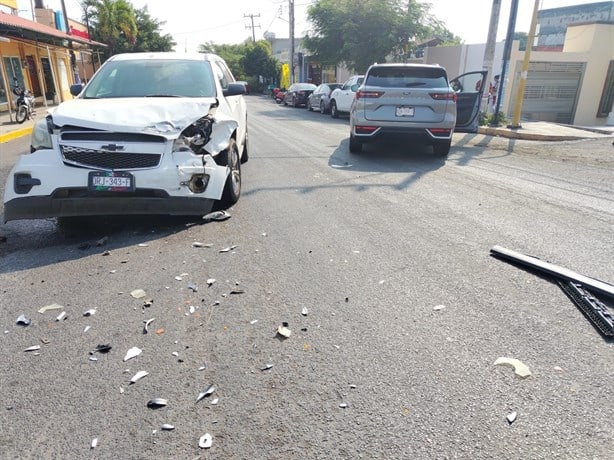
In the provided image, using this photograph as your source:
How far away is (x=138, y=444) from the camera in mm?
2062

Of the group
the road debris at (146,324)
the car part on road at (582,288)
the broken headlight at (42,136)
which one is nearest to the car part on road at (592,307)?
the car part on road at (582,288)

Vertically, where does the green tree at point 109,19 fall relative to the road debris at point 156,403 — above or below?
above

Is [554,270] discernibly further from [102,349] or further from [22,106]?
[22,106]

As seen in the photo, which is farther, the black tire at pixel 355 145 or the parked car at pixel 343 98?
the parked car at pixel 343 98

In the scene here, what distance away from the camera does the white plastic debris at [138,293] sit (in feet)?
11.3

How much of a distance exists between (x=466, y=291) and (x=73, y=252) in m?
3.53

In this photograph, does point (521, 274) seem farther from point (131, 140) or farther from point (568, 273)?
point (131, 140)

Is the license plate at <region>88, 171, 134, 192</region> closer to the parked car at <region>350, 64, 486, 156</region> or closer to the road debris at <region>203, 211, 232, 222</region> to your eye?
the road debris at <region>203, 211, 232, 222</region>

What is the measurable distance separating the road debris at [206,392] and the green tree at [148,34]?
48.8m

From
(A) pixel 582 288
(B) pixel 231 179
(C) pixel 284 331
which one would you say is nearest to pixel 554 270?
(A) pixel 582 288

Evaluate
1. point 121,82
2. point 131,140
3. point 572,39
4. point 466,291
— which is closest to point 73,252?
point 131,140

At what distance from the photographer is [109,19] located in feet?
114

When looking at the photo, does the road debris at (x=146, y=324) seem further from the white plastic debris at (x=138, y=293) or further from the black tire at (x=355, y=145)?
the black tire at (x=355, y=145)

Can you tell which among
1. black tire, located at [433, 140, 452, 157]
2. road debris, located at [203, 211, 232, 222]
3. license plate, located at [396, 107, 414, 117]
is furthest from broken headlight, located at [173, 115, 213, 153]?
black tire, located at [433, 140, 452, 157]
